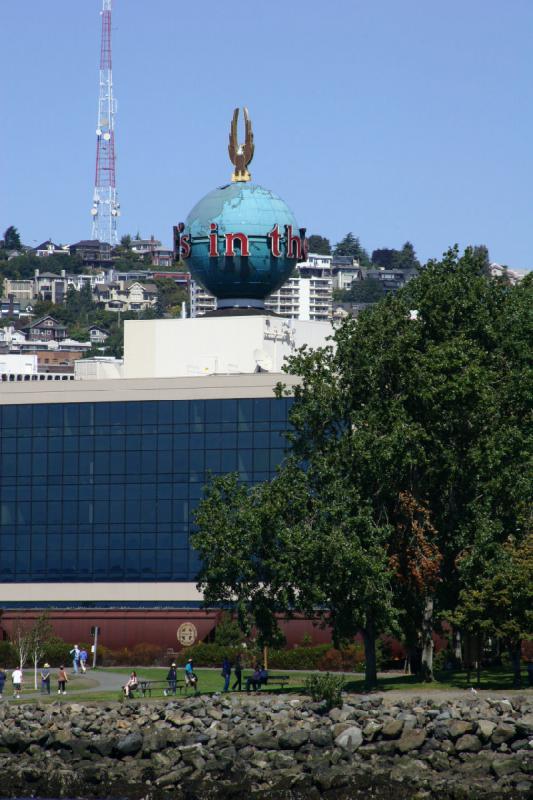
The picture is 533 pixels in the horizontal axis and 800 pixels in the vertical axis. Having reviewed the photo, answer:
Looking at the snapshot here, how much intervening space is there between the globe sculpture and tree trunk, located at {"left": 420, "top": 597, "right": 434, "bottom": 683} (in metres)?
38.7

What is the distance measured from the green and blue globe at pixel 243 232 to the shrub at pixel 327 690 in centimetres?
4266

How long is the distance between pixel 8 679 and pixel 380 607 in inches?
1078

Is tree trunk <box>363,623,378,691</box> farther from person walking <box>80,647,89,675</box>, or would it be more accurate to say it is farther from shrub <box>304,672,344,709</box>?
person walking <box>80,647,89,675</box>

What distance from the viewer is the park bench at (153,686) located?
8000 centimetres

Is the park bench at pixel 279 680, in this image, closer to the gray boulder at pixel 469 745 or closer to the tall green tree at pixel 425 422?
the tall green tree at pixel 425 422

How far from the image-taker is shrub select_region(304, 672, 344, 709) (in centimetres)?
6938

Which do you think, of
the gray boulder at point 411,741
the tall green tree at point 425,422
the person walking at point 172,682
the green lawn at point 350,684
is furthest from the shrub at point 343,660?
the gray boulder at point 411,741

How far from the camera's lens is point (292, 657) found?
9175 centimetres

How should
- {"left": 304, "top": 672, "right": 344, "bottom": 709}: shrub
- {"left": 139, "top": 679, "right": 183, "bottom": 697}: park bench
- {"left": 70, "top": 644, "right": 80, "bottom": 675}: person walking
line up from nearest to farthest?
1. {"left": 304, "top": 672, "right": 344, "bottom": 709}: shrub
2. {"left": 139, "top": 679, "right": 183, "bottom": 697}: park bench
3. {"left": 70, "top": 644, "right": 80, "bottom": 675}: person walking

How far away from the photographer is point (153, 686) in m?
83.9

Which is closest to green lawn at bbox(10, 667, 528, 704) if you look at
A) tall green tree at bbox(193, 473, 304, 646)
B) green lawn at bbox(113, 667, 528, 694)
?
green lawn at bbox(113, 667, 528, 694)

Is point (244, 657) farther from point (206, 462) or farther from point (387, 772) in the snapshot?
point (387, 772)

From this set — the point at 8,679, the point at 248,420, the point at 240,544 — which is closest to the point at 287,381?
the point at 248,420

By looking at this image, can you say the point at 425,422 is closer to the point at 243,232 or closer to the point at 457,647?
the point at 457,647
